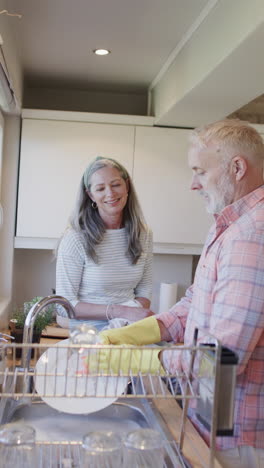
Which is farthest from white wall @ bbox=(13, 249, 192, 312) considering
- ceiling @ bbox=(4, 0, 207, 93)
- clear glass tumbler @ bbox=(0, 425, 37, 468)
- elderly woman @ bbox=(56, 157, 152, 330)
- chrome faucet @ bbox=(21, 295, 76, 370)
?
clear glass tumbler @ bbox=(0, 425, 37, 468)

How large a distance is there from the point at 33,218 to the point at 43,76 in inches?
36.2

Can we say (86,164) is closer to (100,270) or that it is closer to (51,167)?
(51,167)

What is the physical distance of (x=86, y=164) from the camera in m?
3.45

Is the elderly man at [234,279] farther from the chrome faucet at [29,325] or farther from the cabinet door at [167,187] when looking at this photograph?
the cabinet door at [167,187]

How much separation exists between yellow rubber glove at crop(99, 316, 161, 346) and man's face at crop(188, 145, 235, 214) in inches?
12.0

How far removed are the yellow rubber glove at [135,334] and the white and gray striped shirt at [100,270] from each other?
78 centimetres

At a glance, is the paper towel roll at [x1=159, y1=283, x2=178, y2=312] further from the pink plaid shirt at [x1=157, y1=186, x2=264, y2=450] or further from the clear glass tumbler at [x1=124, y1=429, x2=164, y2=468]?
the clear glass tumbler at [x1=124, y1=429, x2=164, y2=468]

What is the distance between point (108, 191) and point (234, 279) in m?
1.14

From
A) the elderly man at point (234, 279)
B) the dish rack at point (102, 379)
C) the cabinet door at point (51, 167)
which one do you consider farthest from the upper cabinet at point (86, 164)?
the dish rack at point (102, 379)

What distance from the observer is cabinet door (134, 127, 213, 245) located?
3.49 m

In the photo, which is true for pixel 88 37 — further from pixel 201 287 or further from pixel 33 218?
pixel 201 287

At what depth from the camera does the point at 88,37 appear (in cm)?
280

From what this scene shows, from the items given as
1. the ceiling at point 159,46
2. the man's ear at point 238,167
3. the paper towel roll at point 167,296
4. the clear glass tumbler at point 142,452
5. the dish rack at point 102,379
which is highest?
the ceiling at point 159,46

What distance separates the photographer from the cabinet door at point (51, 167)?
343 cm
